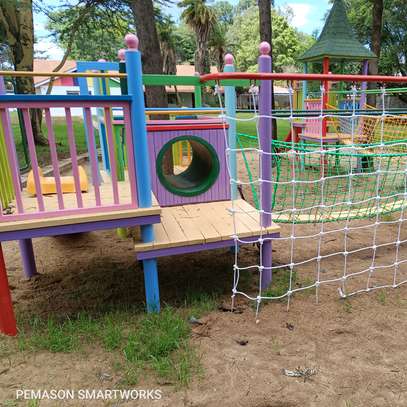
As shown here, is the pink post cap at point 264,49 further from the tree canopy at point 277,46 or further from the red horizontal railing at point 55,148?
the tree canopy at point 277,46

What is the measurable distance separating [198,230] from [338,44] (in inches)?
353

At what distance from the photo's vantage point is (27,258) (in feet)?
12.1

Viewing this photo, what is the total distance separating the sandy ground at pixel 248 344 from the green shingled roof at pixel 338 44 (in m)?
7.47

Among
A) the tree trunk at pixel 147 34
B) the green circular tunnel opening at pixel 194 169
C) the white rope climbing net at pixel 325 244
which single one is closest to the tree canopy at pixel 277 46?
the tree trunk at pixel 147 34

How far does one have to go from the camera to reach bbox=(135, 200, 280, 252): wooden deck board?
2.92 metres

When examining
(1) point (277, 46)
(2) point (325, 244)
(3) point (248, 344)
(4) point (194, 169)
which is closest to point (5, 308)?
(3) point (248, 344)

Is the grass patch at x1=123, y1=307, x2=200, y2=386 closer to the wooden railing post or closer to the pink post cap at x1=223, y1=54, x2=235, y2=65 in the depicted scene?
the wooden railing post

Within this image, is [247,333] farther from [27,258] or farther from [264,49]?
[27,258]

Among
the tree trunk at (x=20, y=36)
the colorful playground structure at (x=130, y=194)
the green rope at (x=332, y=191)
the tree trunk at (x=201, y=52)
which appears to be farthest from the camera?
the tree trunk at (x=201, y=52)

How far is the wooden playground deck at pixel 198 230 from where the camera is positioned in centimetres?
288

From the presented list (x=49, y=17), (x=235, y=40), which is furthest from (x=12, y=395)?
(x=235, y=40)

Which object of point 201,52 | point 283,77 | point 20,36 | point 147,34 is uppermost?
point 201,52

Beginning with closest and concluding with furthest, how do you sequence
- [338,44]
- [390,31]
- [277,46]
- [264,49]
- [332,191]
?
[264,49]
[332,191]
[338,44]
[390,31]
[277,46]

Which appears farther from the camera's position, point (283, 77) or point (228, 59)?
point (228, 59)
